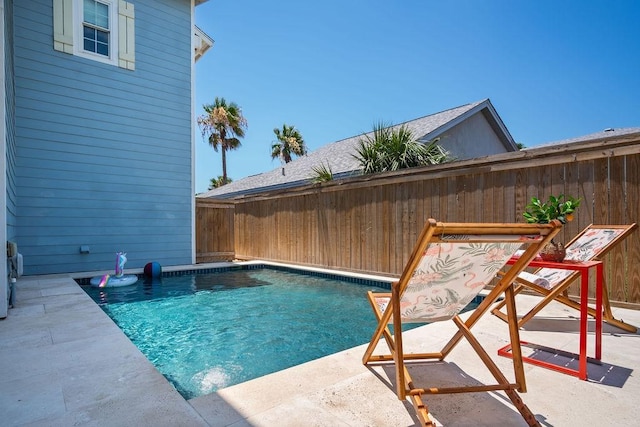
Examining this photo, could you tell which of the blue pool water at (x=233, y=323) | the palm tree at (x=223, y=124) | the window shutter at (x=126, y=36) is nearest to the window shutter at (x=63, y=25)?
the window shutter at (x=126, y=36)

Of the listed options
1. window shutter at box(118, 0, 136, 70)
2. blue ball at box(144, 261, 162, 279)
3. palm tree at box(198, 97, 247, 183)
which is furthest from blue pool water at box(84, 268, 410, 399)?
palm tree at box(198, 97, 247, 183)

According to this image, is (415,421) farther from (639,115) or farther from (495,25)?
(639,115)

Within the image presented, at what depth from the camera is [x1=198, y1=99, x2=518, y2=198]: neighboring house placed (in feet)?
31.8

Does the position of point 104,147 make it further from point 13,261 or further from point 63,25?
point 13,261

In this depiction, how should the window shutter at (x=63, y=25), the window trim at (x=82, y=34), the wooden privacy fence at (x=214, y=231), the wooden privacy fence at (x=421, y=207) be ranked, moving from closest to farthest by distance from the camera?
the wooden privacy fence at (x=421, y=207) → the window shutter at (x=63, y=25) → the window trim at (x=82, y=34) → the wooden privacy fence at (x=214, y=231)

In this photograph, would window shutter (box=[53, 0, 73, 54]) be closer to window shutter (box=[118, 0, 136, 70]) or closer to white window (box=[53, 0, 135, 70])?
white window (box=[53, 0, 135, 70])

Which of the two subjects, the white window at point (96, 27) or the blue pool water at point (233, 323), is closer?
the blue pool water at point (233, 323)

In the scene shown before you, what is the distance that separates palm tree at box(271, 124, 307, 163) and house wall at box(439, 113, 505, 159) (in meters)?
13.8

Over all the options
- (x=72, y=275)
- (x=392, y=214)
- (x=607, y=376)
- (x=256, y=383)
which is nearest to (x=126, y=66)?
(x=72, y=275)

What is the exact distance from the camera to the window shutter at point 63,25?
6.67 metres

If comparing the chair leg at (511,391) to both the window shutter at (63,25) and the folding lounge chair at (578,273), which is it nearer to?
the folding lounge chair at (578,273)

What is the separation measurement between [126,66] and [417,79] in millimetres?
9673

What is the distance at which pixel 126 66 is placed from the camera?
24.6ft

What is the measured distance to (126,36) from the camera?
748cm
